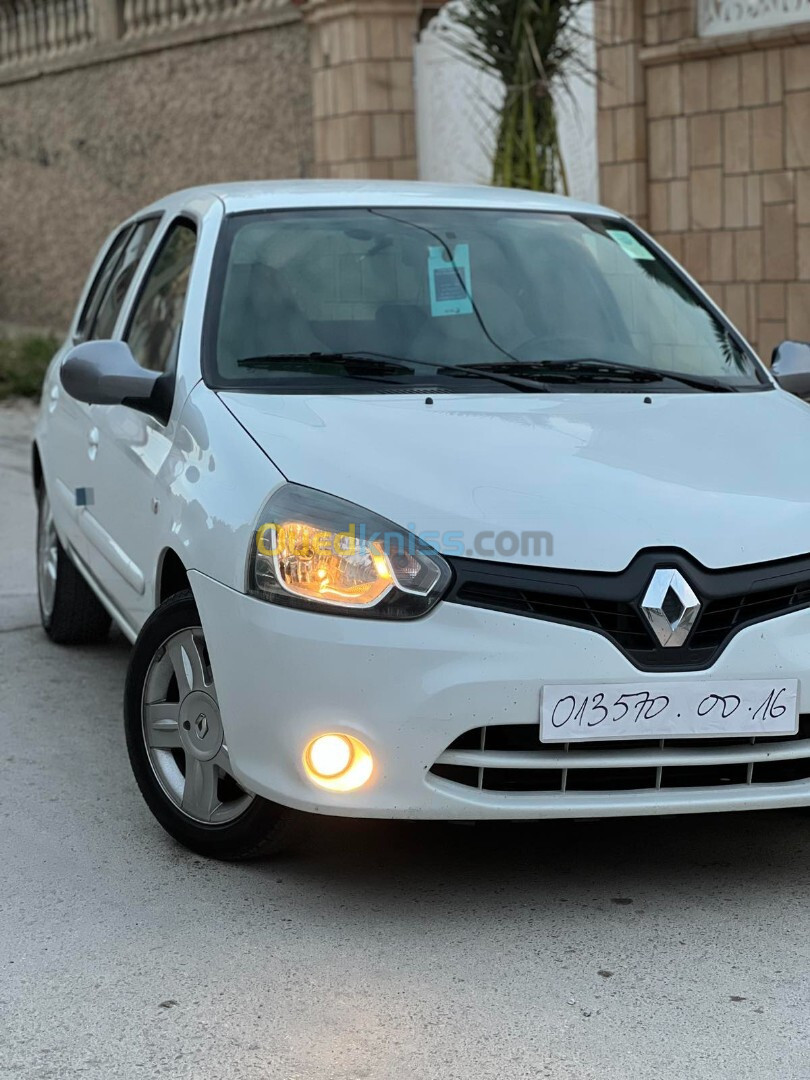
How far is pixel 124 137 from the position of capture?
663 inches

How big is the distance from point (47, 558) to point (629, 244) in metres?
2.43

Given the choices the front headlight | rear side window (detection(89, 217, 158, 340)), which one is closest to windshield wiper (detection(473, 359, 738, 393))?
the front headlight

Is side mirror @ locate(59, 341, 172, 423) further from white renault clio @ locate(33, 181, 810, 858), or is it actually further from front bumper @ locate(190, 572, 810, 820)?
front bumper @ locate(190, 572, 810, 820)

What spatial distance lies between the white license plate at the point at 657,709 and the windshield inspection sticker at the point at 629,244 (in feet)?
6.34

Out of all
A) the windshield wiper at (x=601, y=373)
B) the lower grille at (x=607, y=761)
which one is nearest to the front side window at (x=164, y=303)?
the windshield wiper at (x=601, y=373)

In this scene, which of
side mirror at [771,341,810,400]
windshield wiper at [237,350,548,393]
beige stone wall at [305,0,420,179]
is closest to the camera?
windshield wiper at [237,350,548,393]

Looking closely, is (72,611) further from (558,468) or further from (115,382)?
(558,468)

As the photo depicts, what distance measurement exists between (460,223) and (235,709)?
1.87 meters

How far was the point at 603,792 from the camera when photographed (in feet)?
11.3

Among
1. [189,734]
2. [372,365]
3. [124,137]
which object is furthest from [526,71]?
[124,137]

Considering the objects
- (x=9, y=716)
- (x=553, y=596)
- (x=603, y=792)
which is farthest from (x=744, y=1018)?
(x=9, y=716)

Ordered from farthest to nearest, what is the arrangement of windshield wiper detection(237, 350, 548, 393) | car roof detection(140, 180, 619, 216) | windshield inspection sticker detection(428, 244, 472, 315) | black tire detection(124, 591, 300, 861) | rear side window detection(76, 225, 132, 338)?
rear side window detection(76, 225, 132, 338), car roof detection(140, 180, 619, 216), windshield inspection sticker detection(428, 244, 472, 315), windshield wiper detection(237, 350, 548, 393), black tire detection(124, 591, 300, 861)

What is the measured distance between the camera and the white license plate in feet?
10.9

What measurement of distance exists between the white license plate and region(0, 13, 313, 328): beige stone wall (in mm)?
11176
